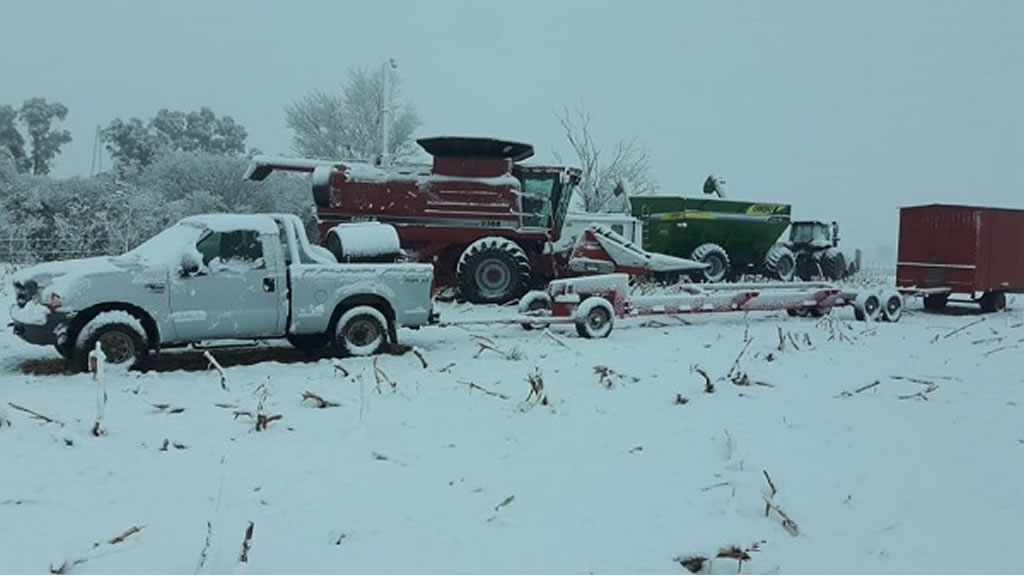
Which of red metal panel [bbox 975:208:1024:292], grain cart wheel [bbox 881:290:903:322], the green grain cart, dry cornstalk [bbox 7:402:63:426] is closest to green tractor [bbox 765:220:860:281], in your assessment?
the green grain cart

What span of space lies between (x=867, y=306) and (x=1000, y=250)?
492cm

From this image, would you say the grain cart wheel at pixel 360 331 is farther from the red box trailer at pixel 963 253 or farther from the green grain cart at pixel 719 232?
the green grain cart at pixel 719 232

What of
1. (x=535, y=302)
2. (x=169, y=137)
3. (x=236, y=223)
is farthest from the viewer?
(x=169, y=137)

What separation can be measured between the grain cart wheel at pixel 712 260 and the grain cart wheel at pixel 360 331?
43.0 ft

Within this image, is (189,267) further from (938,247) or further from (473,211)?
(938,247)

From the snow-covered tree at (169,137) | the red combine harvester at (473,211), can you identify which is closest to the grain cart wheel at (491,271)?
the red combine harvester at (473,211)

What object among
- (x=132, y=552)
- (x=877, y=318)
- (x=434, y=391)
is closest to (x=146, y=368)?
(x=434, y=391)

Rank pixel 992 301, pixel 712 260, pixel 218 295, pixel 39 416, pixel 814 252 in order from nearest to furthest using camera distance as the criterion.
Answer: pixel 39 416
pixel 218 295
pixel 992 301
pixel 712 260
pixel 814 252

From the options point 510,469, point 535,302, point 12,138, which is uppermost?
point 12,138

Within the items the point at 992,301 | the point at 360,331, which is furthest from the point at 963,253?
the point at 360,331

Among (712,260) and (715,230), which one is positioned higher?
(715,230)

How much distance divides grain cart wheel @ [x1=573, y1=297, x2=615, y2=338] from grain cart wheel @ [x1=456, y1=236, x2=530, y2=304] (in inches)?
174

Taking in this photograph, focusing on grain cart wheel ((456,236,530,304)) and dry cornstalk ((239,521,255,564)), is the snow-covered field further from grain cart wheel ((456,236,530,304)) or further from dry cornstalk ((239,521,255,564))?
grain cart wheel ((456,236,530,304))

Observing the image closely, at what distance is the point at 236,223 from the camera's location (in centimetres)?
873
